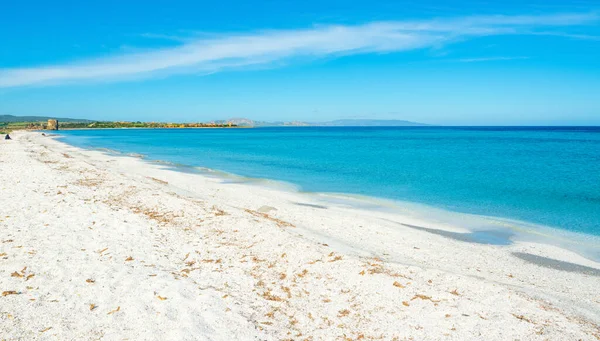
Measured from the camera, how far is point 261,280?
317 inches

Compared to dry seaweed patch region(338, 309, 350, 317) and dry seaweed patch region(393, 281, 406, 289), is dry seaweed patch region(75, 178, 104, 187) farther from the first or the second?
dry seaweed patch region(393, 281, 406, 289)

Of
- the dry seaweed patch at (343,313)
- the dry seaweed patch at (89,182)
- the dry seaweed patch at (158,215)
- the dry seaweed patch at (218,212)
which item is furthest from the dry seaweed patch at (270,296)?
the dry seaweed patch at (89,182)

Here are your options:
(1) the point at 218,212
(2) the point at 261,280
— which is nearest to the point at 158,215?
(1) the point at 218,212

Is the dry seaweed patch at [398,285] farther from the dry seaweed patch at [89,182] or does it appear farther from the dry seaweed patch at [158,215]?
the dry seaweed patch at [89,182]

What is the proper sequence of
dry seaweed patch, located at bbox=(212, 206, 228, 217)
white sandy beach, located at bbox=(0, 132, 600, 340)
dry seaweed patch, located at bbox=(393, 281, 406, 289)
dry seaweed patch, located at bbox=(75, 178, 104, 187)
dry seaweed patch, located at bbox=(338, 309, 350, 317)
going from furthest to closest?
dry seaweed patch, located at bbox=(75, 178, 104, 187) < dry seaweed patch, located at bbox=(212, 206, 228, 217) < dry seaweed patch, located at bbox=(393, 281, 406, 289) < dry seaweed patch, located at bbox=(338, 309, 350, 317) < white sandy beach, located at bbox=(0, 132, 600, 340)

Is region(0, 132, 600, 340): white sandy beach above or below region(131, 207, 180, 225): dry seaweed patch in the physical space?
below

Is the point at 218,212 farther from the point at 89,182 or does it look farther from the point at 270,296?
the point at 89,182

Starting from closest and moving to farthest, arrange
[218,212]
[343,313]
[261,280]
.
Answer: [343,313] → [261,280] → [218,212]

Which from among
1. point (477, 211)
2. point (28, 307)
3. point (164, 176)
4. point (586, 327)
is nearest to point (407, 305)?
point (586, 327)

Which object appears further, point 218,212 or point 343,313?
point 218,212

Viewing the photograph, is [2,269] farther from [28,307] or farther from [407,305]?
[407,305]

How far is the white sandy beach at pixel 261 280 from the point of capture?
20.1 ft

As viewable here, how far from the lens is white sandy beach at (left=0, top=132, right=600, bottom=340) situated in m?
6.12

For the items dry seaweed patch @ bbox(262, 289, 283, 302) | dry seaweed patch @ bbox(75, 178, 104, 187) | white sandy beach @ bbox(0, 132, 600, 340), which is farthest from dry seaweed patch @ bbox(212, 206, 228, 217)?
dry seaweed patch @ bbox(75, 178, 104, 187)
